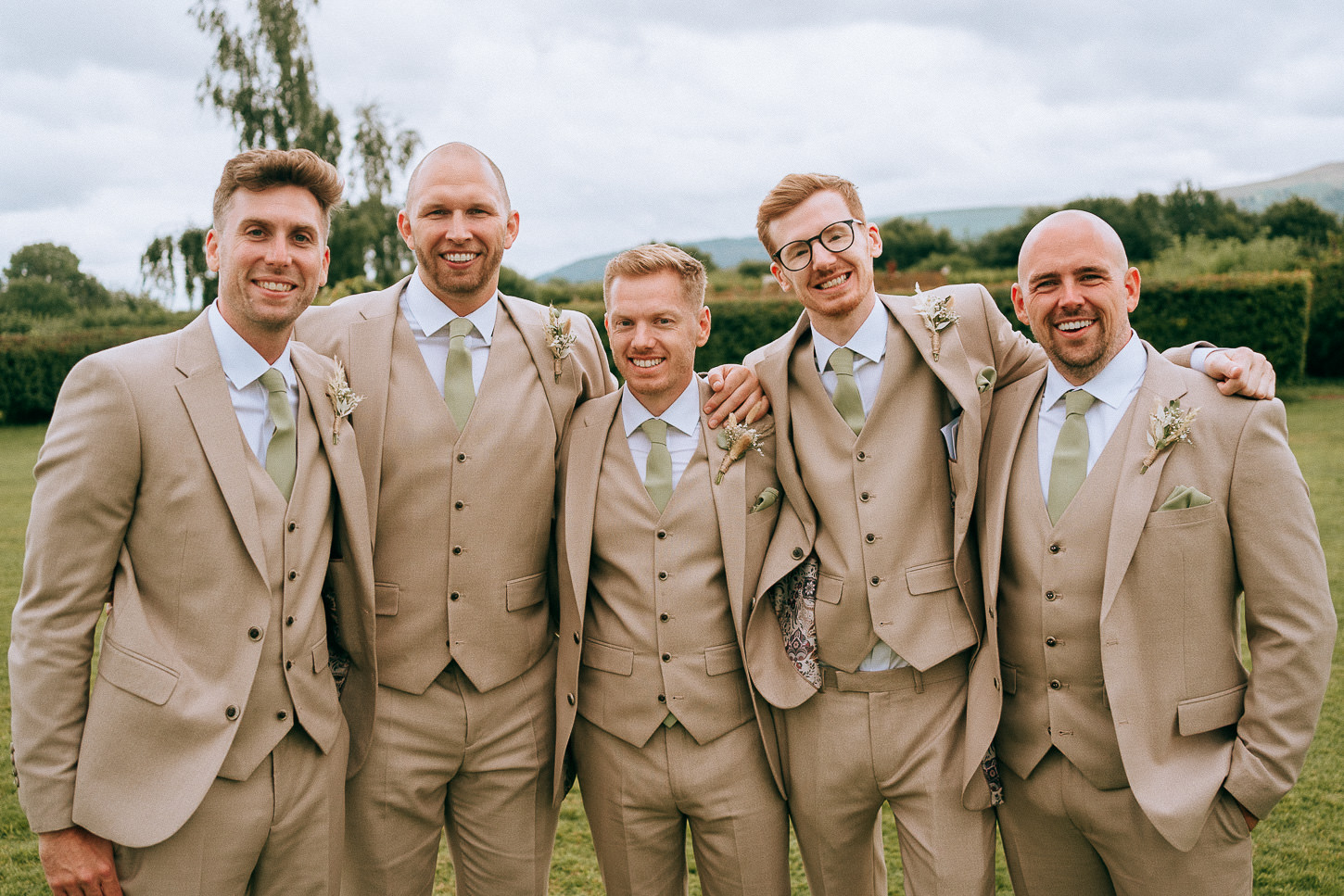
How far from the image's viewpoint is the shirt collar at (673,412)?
3197 millimetres

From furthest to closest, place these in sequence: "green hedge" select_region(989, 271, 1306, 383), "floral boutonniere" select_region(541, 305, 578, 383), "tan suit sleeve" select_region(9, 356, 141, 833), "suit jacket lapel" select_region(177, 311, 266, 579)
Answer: "green hedge" select_region(989, 271, 1306, 383) → "floral boutonniere" select_region(541, 305, 578, 383) → "suit jacket lapel" select_region(177, 311, 266, 579) → "tan suit sleeve" select_region(9, 356, 141, 833)

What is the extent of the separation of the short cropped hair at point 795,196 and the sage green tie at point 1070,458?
97cm

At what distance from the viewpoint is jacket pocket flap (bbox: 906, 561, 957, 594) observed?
9.80 feet

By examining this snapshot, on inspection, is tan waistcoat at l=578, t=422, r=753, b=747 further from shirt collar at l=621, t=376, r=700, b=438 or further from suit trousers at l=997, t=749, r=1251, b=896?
suit trousers at l=997, t=749, r=1251, b=896

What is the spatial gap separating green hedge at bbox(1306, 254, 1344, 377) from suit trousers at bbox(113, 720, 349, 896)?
80.2ft

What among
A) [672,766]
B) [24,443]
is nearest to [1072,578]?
[672,766]

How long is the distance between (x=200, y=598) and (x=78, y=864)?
2.37 feet

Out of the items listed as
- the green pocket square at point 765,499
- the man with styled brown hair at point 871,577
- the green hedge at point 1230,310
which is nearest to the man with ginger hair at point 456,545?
the green pocket square at point 765,499

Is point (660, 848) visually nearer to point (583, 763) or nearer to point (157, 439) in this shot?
point (583, 763)

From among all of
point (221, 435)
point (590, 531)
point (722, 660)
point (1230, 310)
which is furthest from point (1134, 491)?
point (1230, 310)

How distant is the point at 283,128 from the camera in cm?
2417

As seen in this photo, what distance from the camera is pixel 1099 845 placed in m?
2.81

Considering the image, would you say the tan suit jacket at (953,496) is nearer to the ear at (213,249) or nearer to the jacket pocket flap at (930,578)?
the jacket pocket flap at (930,578)

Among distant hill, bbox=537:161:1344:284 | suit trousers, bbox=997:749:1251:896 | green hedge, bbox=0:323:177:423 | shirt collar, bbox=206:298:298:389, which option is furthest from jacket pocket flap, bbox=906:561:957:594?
distant hill, bbox=537:161:1344:284
